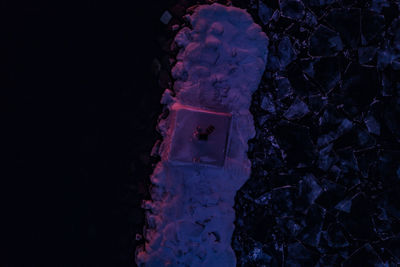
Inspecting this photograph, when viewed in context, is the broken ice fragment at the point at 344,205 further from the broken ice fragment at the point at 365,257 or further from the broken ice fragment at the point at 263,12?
the broken ice fragment at the point at 263,12

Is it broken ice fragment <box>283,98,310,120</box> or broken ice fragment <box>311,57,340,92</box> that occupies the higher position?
broken ice fragment <box>311,57,340,92</box>

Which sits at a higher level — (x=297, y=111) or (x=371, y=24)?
(x=371, y=24)

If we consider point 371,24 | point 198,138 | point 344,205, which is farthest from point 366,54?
point 198,138

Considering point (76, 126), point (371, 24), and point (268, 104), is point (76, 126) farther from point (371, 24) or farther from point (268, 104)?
point (371, 24)

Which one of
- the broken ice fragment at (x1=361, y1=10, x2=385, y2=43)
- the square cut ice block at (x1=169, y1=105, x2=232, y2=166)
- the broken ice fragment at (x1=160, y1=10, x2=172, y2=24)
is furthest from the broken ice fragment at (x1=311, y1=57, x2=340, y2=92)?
the broken ice fragment at (x1=160, y1=10, x2=172, y2=24)

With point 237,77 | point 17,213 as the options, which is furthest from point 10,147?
point 237,77

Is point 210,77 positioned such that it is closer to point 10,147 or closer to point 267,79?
point 267,79

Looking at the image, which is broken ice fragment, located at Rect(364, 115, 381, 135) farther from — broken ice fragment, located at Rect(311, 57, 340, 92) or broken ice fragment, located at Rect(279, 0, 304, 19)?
broken ice fragment, located at Rect(279, 0, 304, 19)

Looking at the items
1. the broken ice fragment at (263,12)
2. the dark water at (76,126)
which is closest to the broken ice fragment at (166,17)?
the dark water at (76,126)
